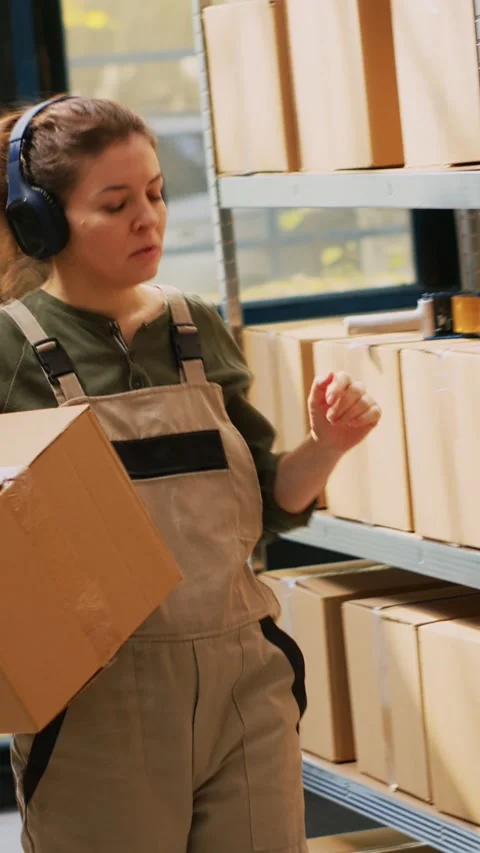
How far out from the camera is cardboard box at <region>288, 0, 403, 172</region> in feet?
6.68

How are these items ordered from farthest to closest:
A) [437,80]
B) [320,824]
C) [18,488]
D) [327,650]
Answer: [320,824]
[327,650]
[437,80]
[18,488]

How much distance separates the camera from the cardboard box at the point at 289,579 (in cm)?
238

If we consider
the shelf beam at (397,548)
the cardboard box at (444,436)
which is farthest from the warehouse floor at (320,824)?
the cardboard box at (444,436)

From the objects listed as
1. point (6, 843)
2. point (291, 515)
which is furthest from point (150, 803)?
point (6, 843)

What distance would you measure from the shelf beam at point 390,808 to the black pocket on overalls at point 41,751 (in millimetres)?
760

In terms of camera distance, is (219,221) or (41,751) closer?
(41,751)

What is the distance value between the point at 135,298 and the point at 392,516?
651 millimetres

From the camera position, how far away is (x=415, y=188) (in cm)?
192

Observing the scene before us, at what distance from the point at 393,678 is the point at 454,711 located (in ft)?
0.50

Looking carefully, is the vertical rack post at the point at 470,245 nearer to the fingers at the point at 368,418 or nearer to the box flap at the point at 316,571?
the box flap at the point at 316,571

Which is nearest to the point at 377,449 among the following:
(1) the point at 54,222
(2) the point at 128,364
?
(2) the point at 128,364

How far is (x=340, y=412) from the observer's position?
5.33 ft

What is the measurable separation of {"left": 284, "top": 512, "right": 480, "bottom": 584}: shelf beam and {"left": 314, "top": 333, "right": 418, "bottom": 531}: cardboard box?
0.06ft

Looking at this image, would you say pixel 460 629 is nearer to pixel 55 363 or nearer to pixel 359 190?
pixel 359 190
